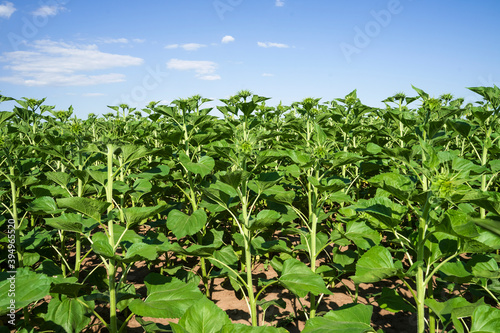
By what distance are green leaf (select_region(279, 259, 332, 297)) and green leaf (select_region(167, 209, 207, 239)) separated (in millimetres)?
1018

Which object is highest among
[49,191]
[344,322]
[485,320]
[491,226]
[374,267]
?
[491,226]

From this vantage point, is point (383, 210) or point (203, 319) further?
point (383, 210)

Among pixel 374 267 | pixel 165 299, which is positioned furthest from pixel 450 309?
pixel 165 299

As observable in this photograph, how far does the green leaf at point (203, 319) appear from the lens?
1280 mm

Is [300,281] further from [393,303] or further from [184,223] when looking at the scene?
[184,223]

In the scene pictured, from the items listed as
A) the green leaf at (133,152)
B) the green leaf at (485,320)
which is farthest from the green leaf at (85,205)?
the green leaf at (485,320)

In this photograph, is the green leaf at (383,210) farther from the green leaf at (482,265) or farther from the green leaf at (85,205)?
the green leaf at (85,205)

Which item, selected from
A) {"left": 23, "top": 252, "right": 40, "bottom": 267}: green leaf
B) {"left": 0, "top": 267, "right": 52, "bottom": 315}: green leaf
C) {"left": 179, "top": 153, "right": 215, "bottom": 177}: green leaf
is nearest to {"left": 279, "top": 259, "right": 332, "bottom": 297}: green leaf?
{"left": 179, "top": 153, "right": 215, "bottom": 177}: green leaf

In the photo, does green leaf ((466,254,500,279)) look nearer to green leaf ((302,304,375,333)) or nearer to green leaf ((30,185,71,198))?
green leaf ((302,304,375,333))

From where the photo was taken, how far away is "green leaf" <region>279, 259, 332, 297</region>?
2.71 metres

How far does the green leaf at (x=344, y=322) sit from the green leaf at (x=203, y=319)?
905 millimetres

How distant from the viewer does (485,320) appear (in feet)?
6.14

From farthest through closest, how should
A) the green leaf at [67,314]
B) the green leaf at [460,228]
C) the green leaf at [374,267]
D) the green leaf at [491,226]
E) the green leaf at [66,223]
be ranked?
the green leaf at [67,314] → the green leaf at [66,223] → the green leaf at [374,267] → the green leaf at [460,228] → the green leaf at [491,226]

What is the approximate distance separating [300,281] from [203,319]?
1.69 m
